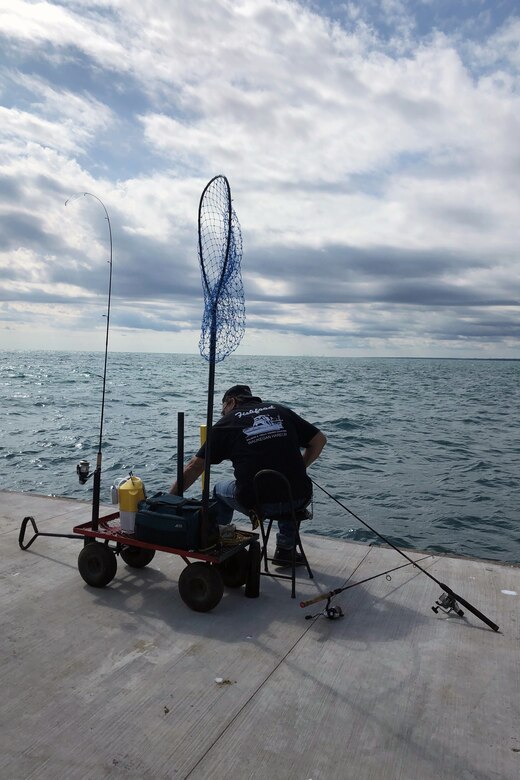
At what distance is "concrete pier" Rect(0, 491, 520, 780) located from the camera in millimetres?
2578

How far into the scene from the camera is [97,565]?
4320mm

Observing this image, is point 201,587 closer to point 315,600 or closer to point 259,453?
point 315,600

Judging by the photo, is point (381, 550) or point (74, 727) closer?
point (74, 727)

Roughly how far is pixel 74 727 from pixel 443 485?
1150 centimetres

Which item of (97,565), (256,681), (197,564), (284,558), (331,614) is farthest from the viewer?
(284,558)

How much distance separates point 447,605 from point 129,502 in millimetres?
2352

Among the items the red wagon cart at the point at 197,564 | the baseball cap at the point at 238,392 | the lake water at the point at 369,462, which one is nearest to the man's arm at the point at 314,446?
the baseball cap at the point at 238,392

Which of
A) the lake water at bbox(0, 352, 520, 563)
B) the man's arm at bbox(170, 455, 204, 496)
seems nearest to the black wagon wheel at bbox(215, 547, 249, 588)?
the man's arm at bbox(170, 455, 204, 496)

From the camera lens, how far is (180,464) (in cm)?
481

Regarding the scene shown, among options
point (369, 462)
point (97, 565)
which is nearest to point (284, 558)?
point (97, 565)

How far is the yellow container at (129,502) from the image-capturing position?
4.33 m

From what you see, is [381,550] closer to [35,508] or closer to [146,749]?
[146,749]

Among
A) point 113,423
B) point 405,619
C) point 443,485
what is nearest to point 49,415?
point 113,423

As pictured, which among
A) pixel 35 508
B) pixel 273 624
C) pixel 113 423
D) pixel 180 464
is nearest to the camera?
pixel 273 624
